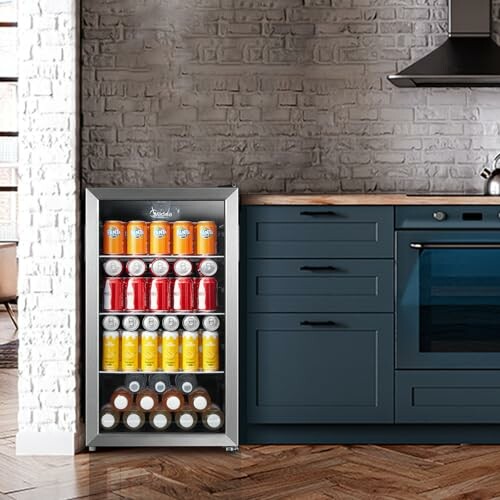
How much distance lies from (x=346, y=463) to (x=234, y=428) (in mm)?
475

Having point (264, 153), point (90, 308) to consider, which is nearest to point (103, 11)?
point (264, 153)

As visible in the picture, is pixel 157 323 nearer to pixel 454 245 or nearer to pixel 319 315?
pixel 319 315

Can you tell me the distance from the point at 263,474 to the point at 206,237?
0.98 m

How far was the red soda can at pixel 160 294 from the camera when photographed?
380 centimetres

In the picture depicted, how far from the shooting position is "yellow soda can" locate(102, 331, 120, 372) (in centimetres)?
380

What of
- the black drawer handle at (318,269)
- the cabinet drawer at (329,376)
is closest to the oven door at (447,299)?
the cabinet drawer at (329,376)

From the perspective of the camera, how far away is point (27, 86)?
374 centimetres

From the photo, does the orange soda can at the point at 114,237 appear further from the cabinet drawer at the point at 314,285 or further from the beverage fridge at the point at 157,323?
the cabinet drawer at the point at 314,285

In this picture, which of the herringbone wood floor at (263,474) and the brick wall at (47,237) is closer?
the herringbone wood floor at (263,474)

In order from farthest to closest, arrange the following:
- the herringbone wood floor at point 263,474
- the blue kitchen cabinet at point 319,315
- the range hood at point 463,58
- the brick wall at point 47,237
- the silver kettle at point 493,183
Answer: the range hood at point 463,58, the silver kettle at point 493,183, the blue kitchen cabinet at point 319,315, the brick wall at point 47,237, the herringbone wood floor at point 263,474

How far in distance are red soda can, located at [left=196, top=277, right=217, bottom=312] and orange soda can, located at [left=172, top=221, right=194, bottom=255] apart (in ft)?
0.44

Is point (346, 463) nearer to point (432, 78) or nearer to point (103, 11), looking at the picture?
point (432, 78)

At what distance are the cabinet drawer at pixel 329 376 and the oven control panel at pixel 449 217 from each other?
40 centimetres

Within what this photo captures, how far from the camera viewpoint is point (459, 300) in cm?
382
